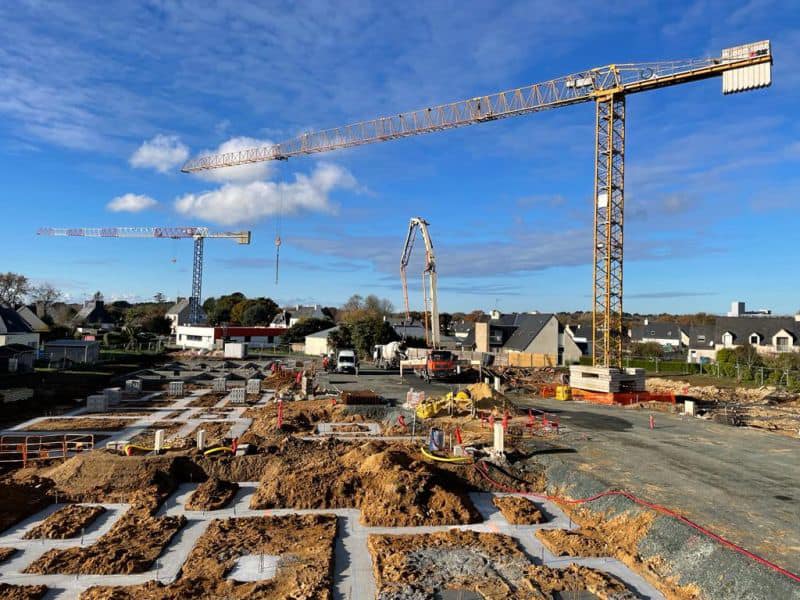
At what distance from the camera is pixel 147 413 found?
2614 cm

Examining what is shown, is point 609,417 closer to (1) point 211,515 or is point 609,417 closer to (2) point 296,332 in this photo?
(1) point 211,515

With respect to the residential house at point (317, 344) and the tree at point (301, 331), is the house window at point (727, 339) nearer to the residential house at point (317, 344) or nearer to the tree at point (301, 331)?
Answer: the residential house at point (317, 344)

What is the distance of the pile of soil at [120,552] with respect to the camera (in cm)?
984

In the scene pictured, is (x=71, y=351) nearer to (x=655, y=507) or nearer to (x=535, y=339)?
(x=535, y=339)

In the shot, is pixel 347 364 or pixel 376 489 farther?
pixel 347 364

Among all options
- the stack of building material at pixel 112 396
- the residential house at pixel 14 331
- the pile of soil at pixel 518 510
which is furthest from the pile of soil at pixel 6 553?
the residential house at pixel 14 331

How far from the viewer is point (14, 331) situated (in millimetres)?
49156

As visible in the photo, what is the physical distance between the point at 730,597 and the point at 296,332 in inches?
2741

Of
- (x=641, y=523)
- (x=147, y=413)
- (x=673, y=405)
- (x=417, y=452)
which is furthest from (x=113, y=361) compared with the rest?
(x=641, y=523)

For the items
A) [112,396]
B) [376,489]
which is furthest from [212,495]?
[112,396]

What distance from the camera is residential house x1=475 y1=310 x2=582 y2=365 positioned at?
5728 centimetres

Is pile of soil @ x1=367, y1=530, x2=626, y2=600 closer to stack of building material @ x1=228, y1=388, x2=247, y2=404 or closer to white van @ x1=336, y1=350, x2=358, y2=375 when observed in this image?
stack of building material @ x1=228, y1=388, x2=247, y2=404

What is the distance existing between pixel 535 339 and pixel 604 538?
153 feet

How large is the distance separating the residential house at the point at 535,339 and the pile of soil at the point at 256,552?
4759 cm
